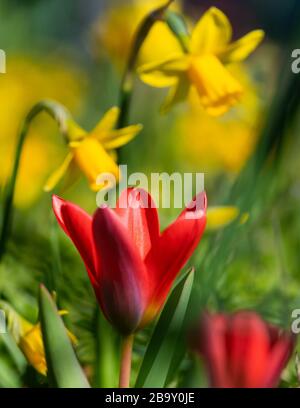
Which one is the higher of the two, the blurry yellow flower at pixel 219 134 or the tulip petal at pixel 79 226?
the blurry yellow flower at pixel 219 134

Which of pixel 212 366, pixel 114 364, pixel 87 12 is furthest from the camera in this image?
pixel 87 12

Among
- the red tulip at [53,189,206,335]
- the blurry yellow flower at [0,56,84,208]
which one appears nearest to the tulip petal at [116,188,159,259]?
the red tulip at [53,189,206,335]

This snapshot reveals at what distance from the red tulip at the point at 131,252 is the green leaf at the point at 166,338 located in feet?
0.03

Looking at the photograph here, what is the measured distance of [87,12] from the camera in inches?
47.8

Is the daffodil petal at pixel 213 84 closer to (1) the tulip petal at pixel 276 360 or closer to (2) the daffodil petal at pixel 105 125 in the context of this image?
(2) the daffodil petal at pixel 105 125

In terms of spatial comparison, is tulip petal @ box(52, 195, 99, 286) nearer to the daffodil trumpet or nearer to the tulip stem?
the tulip stem

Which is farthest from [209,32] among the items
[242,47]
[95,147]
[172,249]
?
[172,249]

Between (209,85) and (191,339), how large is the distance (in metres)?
0.24

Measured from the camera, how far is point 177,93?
37.1 inches

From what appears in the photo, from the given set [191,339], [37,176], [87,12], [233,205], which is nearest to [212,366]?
[191,339]

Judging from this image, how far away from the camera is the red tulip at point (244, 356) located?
2.28 feet

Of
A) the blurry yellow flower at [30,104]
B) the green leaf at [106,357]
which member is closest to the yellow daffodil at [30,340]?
the green leaf at [106,357]
